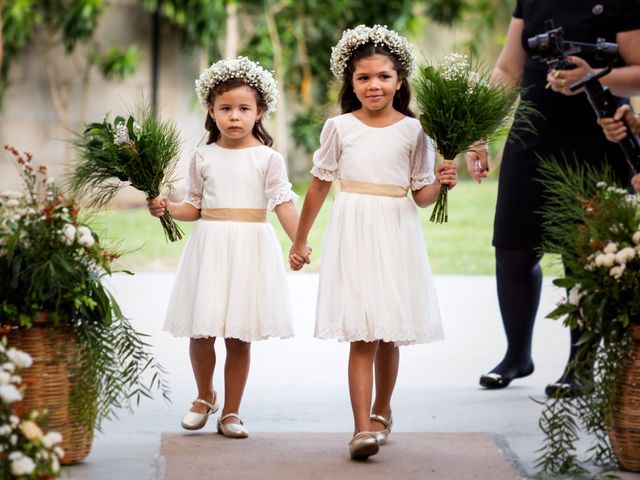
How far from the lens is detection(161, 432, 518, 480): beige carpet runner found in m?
3.42

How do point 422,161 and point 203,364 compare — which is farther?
point 203,364

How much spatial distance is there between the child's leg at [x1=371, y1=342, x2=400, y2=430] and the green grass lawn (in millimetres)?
4515

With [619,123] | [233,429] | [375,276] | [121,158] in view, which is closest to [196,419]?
[233,429]

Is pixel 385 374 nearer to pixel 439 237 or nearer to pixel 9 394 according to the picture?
pixel 9 394

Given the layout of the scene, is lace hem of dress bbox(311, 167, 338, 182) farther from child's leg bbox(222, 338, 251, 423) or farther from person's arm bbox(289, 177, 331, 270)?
child's leg bbox(222, 338, 251, 423)

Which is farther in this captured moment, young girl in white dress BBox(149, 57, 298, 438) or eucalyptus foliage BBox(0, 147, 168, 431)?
young girl in white dress BBox(149, 57, 298, 438)

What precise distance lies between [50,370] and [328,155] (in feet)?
3.67

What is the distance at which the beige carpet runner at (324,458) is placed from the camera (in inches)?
135

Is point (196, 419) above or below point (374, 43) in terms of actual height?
below

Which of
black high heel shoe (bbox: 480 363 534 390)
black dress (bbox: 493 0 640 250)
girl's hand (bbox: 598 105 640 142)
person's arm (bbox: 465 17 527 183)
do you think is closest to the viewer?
girl's hand (bbox: 598 105 640 142)

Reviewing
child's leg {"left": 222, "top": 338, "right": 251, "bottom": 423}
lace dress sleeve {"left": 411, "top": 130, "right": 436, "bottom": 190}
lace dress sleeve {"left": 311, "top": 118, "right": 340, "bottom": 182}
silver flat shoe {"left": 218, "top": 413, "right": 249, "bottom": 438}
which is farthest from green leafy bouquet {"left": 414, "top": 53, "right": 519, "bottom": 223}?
silver flat shoe {"left": 218, "top": 413, "right": 249, "bottom": 438}

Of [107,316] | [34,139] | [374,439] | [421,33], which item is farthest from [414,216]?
[421,33]

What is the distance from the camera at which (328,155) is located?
3785 mm

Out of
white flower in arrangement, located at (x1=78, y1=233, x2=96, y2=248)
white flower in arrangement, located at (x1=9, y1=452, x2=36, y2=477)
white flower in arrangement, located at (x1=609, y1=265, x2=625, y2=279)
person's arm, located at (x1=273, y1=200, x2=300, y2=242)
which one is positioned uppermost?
person's arm, located at (x1=273, y1=200, x2=300, y2=242)
